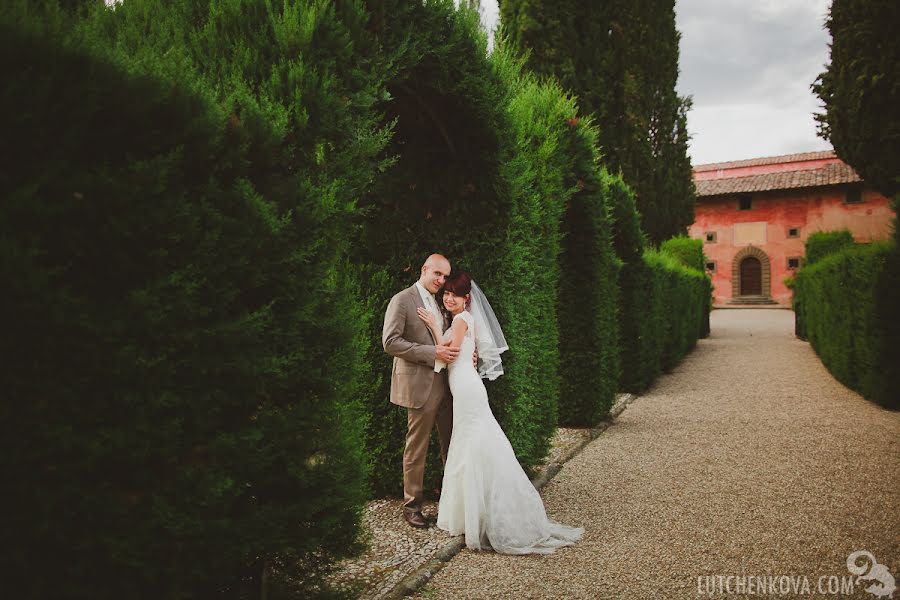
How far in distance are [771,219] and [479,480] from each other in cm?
3889

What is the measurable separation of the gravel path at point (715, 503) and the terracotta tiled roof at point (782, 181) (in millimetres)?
28393

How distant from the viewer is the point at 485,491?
4211 millimetres

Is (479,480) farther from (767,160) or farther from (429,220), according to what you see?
(767,160)

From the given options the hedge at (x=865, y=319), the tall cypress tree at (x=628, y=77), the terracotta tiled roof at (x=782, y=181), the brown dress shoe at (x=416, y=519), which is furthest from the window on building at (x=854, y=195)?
the brown dress shoe at (x=416, y=519)

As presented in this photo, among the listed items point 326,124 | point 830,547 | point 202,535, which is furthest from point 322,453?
point 830,547

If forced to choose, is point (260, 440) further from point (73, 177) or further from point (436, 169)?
point (436, 169)

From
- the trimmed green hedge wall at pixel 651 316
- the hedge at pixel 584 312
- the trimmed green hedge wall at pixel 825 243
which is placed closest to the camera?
the hedge at pixel 584 312

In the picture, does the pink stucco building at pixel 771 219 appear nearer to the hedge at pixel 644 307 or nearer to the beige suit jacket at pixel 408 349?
the hedge at pixel 644 307

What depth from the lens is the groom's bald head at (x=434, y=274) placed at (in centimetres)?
465

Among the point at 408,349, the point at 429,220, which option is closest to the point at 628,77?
the point at 429,220

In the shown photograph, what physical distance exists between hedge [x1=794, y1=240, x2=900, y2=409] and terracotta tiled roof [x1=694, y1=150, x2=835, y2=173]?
34044 mm

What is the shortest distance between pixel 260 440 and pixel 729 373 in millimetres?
12795

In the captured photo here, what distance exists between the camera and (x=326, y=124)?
2838mm

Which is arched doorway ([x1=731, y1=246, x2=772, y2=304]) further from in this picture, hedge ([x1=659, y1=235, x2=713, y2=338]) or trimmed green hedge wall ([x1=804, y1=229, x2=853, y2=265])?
hedge ([x1=659, y1=235, x2=713, y2=338])
